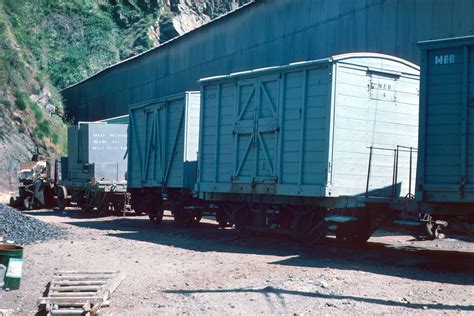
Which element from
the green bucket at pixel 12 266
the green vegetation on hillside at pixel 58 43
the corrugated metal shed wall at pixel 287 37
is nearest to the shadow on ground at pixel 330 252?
the green bucket at pixel 12 266

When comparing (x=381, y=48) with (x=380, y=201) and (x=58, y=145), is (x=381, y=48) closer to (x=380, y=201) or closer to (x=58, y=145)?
(x=380, y=201)

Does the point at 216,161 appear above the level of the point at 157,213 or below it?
above

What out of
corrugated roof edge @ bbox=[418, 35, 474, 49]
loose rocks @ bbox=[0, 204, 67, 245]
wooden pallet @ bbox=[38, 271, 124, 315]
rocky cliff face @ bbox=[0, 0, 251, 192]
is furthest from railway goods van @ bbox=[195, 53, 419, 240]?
rocky cliff face @ bbox=[0, 0, 251, 192]

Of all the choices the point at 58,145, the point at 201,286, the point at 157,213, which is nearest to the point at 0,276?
the point at 201,286

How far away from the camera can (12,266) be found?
29.5 feet

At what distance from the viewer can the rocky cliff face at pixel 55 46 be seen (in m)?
37.3

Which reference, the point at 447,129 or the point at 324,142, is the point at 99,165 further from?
the point at 447,129

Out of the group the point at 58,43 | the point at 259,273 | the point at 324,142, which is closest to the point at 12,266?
the point at 259,273

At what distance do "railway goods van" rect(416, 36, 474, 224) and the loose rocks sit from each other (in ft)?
28.9

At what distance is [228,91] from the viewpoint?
49.7 ft

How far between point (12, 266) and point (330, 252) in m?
5.97

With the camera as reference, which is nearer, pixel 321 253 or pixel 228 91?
pixel 321 253

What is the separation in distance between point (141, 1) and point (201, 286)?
51.1m

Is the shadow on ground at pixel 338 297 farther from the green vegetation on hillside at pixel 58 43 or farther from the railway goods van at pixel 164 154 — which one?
the green vegetation on hillside at pixel 58 43
